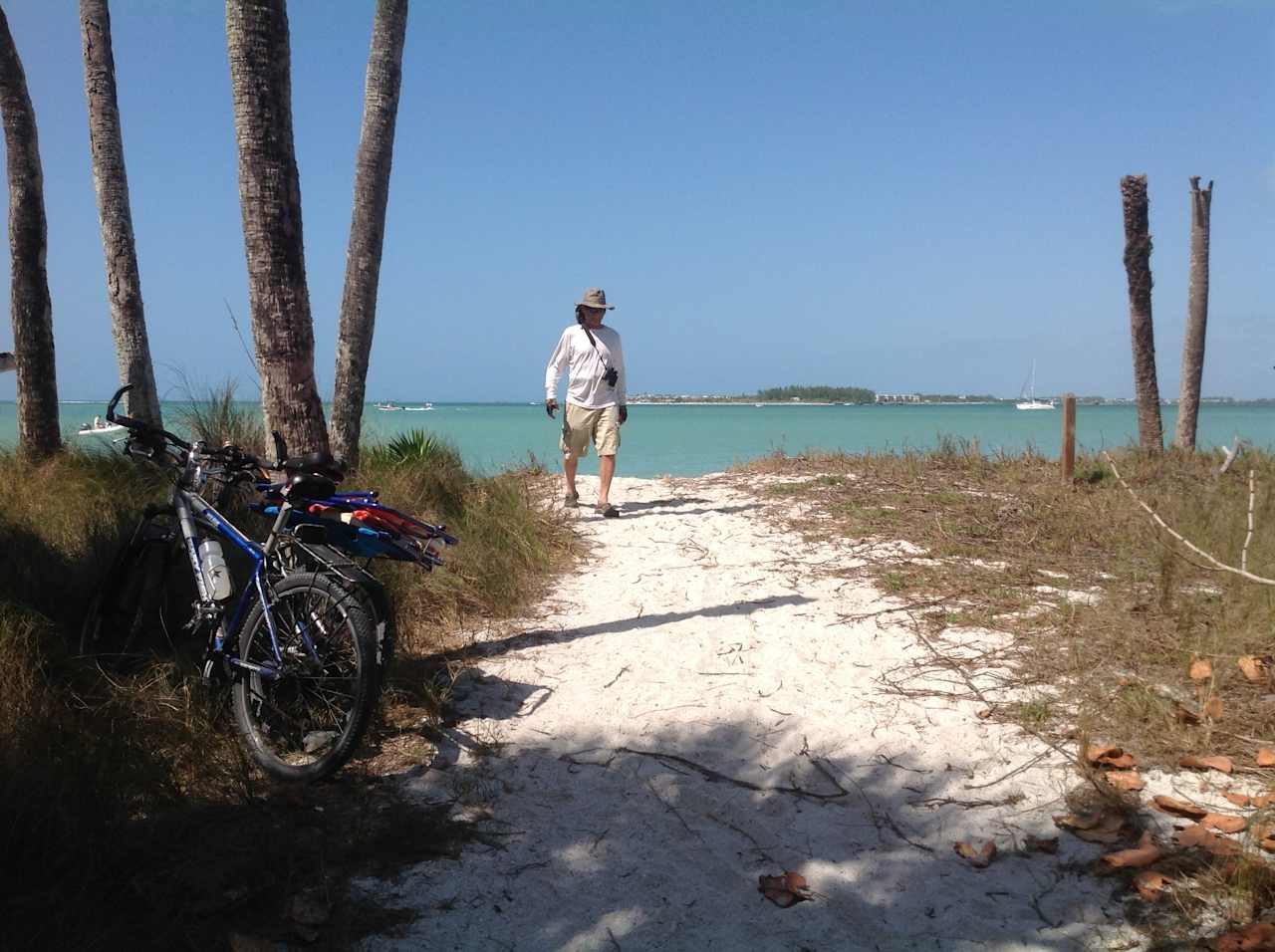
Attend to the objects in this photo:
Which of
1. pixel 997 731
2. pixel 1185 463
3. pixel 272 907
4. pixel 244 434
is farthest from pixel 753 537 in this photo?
pixel 1185 463

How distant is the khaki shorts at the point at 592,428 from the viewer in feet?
28.9

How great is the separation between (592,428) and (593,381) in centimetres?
49

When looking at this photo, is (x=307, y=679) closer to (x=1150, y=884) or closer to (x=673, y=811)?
(x=673, y=811)

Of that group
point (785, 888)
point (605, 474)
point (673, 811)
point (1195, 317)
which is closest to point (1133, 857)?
point (785, 888)

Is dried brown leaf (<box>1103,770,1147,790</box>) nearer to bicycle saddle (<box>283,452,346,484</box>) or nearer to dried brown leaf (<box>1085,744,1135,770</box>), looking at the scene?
dried brown leaf (<box>1085,744,1135,770</box>)

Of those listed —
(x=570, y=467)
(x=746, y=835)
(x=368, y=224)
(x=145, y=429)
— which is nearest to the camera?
(x=746, y=835)

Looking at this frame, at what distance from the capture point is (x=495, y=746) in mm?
3799

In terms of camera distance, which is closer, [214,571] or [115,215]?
[214,571]

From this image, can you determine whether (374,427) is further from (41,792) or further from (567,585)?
(41,792)

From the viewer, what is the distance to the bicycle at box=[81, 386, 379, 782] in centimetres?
329

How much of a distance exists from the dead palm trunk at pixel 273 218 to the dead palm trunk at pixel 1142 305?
1089cm

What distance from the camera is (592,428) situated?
904 centimetres

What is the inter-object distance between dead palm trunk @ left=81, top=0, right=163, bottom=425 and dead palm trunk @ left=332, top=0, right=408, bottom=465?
218 cm

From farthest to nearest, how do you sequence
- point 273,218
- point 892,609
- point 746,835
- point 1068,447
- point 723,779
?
point 1068,447
point 892,609
point 273,218
point 723,779
point 746,835
